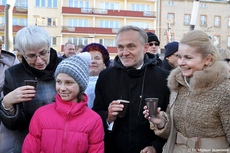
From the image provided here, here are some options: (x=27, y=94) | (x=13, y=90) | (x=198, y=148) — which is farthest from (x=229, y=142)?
(x=13, y=90)

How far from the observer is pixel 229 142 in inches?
103

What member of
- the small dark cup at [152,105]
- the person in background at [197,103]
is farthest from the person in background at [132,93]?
the small dark cup at [152,105]

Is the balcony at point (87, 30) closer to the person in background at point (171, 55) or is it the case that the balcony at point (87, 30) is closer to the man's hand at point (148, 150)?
the person in background at point (171, 55)

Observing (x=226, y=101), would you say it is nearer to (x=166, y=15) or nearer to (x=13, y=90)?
(x=13, y=90)

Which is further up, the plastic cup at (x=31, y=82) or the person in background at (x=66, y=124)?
the plastic cup at (x=31, y=82)

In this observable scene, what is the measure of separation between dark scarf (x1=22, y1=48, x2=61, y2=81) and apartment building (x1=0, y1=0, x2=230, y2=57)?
3667cm

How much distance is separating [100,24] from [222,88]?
130 ft

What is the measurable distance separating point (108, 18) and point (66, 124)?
130 feet

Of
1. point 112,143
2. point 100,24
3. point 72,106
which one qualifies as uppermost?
point 100,24

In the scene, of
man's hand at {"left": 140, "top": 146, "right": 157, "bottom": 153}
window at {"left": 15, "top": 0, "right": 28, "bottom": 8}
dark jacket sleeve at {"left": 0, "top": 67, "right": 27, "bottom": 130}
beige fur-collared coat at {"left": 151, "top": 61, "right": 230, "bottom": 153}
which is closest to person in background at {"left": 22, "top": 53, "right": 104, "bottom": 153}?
dark jacket sleeve at {"left": 0, "top": 67, "right": 27, "bottom": 130}

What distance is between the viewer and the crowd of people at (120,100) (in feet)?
8.78

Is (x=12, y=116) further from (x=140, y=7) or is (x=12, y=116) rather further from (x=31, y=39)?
(x=140, y=7)

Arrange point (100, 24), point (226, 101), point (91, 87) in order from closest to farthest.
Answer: point (226, 101) → point (91, 87) → point (100, 24)

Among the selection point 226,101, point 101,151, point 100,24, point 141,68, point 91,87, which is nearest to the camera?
point 226,101
